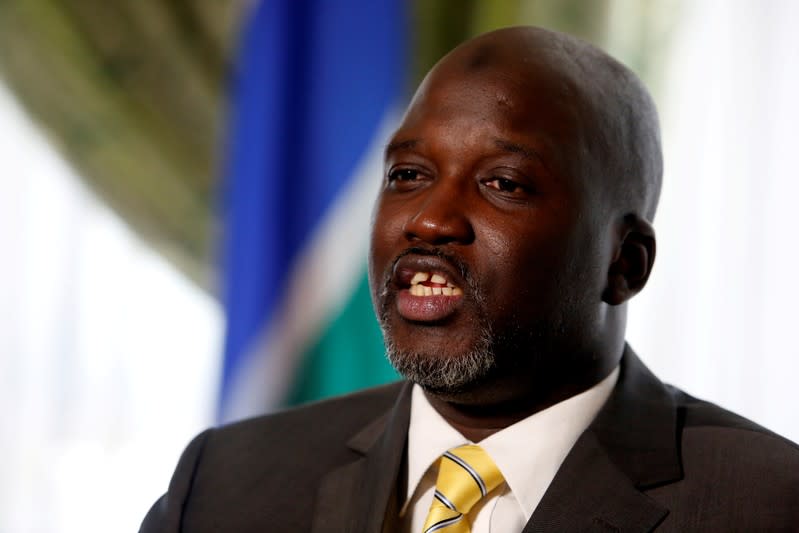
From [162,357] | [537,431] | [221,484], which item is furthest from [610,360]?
[162,357]

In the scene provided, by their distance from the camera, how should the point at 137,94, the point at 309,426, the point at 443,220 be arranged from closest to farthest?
the point at 443,220 → the point at 309,426 → the point at 137,94

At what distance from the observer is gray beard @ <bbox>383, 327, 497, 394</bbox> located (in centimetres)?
132

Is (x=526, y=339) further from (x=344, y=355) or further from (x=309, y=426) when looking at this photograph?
(x=344, y=355)

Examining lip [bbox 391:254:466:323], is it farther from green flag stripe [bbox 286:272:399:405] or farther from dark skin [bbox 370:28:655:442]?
green flag stripe [bbox 286:272:399:405]

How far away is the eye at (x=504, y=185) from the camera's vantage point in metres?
1.35

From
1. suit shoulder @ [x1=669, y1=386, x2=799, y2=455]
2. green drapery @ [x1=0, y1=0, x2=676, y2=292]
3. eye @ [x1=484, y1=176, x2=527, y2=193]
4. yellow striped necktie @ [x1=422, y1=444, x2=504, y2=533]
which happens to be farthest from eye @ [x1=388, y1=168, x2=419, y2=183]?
green drapery @ [x1=0, y1=0, x2=676, y2=292]

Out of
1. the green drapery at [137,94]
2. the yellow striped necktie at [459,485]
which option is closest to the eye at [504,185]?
the yellow striped necktie at [459,485]

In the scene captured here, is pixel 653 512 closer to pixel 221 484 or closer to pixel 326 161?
pixel 221 484

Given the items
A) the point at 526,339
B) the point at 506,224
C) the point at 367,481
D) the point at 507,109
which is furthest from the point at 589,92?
the point at 367,481

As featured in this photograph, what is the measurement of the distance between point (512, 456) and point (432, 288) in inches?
9.8

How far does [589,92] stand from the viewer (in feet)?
4.71

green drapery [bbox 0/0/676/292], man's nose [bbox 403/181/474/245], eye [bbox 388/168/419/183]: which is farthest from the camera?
green drapery [bbox 0/0/676/292]

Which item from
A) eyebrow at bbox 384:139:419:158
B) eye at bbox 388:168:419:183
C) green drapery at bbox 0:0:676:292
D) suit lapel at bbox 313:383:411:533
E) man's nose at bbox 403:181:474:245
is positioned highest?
green drapery at bbox 0:0:676:292

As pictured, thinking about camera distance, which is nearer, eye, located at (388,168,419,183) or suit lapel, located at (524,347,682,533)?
suit lapel, located at (524,347,682,533)
